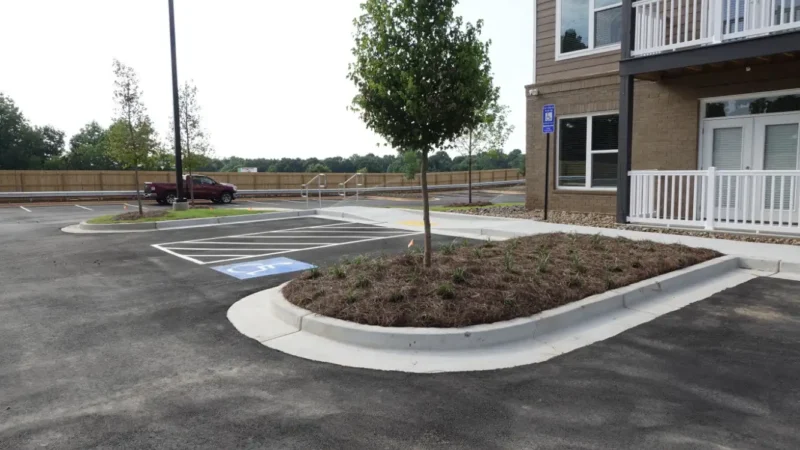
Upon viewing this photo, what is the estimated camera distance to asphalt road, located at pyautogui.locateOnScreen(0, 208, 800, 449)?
3176mm

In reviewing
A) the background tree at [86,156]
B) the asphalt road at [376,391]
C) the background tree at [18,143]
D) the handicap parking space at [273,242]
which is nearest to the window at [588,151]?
the handicap parking space at [273,242]

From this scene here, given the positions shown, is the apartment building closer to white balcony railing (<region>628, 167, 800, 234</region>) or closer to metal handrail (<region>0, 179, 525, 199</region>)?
white balcony railing (<region>628, 167, 800, 234</region>)

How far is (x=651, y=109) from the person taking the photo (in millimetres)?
12875

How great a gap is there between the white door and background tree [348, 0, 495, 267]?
7.89 m

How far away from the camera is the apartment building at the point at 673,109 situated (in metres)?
10.4

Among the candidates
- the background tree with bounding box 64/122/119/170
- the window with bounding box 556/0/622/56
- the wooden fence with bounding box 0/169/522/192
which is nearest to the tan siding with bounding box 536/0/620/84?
the window with bounding box 556/0/622/56

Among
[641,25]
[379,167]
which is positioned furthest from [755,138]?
[379,167]

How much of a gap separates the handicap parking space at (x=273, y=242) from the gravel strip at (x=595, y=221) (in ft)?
12.3

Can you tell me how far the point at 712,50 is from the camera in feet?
34.1

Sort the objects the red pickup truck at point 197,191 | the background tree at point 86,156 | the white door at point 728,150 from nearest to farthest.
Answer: the white door at point 728,150 < the red pickup truck at point 197,191 < the background tree at point 86,156

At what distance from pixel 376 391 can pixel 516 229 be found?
27.3 feet

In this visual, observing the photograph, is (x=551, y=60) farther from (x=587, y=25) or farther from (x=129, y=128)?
(x=129, y=128)

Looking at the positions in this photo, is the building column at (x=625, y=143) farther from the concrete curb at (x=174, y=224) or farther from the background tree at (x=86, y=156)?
the background tree at (x=86, y=156)

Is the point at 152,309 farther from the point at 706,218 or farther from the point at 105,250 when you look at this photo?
the point at 706,218
